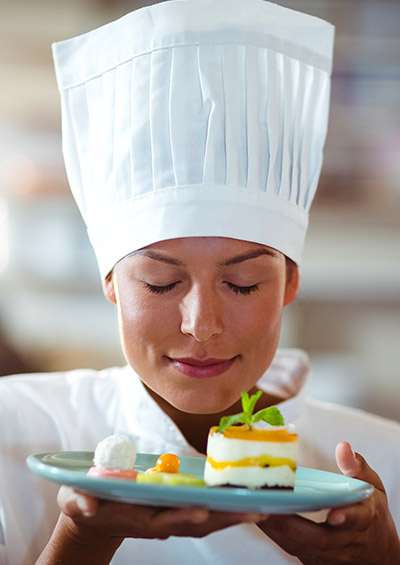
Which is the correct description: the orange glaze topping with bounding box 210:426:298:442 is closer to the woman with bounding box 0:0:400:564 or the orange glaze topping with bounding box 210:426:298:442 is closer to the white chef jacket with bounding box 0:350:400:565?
the woman with bounding box 0:0:400:564

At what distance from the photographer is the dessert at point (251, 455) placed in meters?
1.01

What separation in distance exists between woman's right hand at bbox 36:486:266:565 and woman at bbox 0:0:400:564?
0.01 m

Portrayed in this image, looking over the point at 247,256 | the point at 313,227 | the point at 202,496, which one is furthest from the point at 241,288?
the point at 313,227

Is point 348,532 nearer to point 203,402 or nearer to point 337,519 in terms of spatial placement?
point 337,519

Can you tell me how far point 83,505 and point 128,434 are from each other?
22.9 inches

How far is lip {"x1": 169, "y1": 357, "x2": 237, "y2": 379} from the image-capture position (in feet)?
4.07

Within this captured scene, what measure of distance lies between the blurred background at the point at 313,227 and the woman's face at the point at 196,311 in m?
2.22

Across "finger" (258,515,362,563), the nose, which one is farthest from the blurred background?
"finger" (258,515,362,563)

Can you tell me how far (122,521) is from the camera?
0.95 meters

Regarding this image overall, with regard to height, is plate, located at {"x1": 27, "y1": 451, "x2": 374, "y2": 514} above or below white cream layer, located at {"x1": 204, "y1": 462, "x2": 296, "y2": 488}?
above

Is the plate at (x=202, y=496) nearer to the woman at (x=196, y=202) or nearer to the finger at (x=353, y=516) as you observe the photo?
the finger at (x=353, y=516)

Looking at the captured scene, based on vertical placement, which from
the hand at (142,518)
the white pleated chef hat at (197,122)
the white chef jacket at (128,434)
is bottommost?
the white chef jacket at (128,434)

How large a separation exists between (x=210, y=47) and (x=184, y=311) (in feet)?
1.49

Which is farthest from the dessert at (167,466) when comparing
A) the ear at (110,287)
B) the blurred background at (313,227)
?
the blurred background at (313,227)
